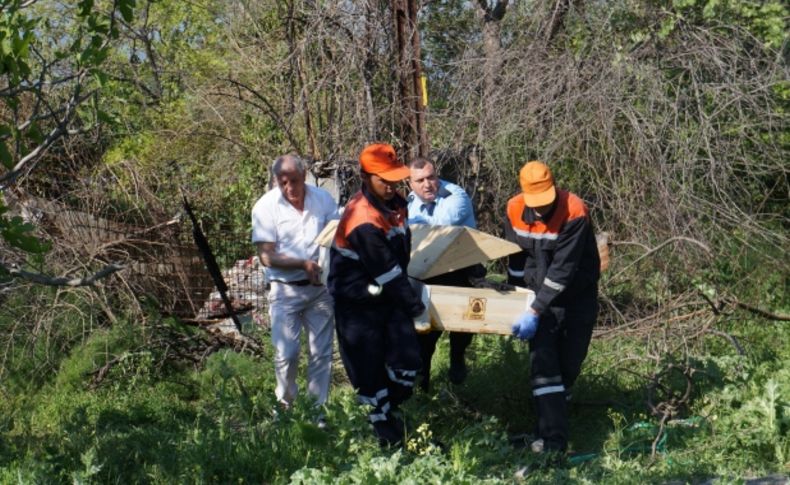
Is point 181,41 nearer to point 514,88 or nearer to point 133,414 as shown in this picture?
point 514,88

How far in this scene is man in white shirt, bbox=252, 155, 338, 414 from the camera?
24.6 ft

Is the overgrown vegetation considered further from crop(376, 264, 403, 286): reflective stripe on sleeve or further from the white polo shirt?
the white polo shirt

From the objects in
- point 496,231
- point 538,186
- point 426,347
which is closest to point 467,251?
point 538,186

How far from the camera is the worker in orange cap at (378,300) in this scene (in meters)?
6.51

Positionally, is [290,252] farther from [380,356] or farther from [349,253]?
[380,356]

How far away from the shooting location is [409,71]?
10.6 metres

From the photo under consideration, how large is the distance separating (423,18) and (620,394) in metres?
7.22

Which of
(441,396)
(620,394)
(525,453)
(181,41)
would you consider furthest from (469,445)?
(181,41)

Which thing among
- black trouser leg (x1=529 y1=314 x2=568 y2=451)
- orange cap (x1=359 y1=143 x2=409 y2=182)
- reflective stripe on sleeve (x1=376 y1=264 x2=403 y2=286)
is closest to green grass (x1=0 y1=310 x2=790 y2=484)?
black trouser leg (x1=529 y1=314 x2=568 y2=451)

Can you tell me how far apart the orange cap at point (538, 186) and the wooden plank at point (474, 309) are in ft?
1.86

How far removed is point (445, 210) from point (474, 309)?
1.29 metres

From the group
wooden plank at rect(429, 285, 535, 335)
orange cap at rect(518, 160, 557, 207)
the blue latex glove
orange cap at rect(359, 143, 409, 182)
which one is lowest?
the blue latex glove

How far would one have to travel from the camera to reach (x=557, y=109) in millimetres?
9562

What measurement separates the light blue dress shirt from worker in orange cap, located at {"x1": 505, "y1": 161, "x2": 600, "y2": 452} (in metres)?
0.58
